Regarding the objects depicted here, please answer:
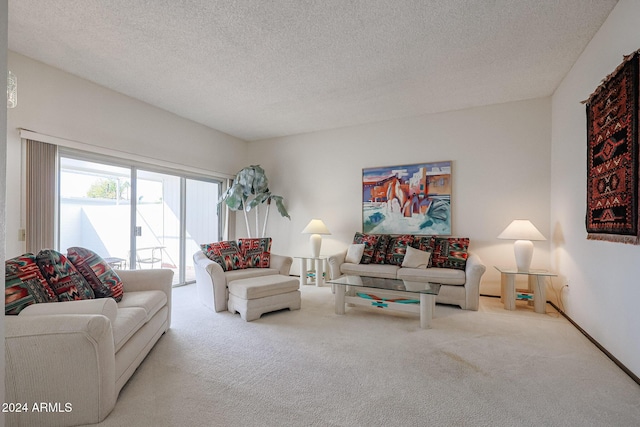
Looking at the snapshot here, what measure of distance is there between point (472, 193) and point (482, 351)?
261 cm

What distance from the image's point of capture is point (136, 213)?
4.43 meters

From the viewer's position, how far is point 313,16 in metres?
2.47

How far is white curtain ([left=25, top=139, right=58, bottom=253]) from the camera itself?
3160mm

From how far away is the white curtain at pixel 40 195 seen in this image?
10.4ft

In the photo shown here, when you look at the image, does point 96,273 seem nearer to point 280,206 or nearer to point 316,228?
point 316,228

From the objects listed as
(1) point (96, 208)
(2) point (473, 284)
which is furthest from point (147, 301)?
(2) point (473, 284)

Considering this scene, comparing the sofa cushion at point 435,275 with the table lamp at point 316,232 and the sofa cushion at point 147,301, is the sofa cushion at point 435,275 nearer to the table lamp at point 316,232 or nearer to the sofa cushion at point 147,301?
the table lamp at point 316,232

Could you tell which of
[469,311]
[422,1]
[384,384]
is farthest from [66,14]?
[469,311]

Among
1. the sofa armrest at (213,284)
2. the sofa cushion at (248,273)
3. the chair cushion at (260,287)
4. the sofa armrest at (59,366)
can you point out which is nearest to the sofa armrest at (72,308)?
the sofa armrest at (59,366)

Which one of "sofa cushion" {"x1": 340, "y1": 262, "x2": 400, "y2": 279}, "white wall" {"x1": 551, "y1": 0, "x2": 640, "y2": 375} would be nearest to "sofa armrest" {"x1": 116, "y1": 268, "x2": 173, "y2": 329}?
"sofa cushion" {"x1": 340, "y1": 262, "x2": 400, "y2": 279}

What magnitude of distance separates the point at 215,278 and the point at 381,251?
2.41 m

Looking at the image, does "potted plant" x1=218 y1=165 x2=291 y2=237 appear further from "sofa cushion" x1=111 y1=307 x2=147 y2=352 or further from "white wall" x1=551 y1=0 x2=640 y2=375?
"white wall" x1=551 y1=0 x2=640 y2=375

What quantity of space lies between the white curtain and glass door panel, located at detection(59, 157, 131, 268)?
0.20 m

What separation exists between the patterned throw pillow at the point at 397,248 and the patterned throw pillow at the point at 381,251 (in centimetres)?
5
